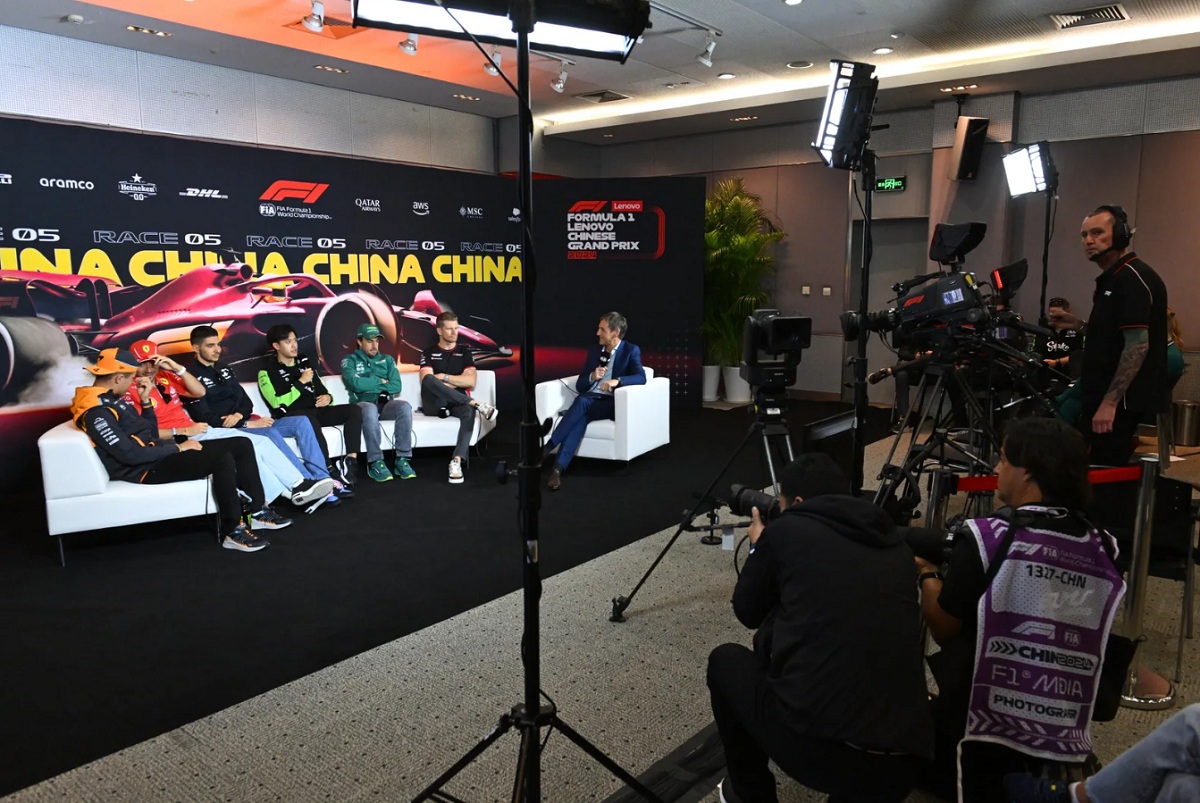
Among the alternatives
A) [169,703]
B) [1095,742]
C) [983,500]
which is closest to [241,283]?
[169,703]

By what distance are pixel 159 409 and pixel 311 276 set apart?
2093 millimetres

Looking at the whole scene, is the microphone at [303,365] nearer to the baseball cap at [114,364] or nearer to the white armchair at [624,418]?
the baseball cap at [114,364]

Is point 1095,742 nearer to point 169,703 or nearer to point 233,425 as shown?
point 169,703

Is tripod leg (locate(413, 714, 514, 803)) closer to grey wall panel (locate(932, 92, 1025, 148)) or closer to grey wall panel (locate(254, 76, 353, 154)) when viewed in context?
grey wall panel (locate(254, 76, 353, 154))

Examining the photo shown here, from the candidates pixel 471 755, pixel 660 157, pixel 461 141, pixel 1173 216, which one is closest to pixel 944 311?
pixel 471 755

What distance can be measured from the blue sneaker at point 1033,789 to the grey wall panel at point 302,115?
698cm

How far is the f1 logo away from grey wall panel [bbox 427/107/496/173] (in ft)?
5.13

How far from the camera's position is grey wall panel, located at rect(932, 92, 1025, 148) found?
6895 mm

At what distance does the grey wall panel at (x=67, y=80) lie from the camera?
5.39 metres

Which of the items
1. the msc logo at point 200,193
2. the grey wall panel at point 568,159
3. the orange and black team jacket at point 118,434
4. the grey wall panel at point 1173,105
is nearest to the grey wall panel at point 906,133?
the grey wall panel at point 1173,105

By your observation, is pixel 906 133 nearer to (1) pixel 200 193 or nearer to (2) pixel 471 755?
(1) pixel 200 193

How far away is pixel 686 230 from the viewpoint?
7.63m

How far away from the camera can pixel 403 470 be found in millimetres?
5402

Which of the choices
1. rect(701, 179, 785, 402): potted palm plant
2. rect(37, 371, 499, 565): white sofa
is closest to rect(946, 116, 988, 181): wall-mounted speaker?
rect(701, 179, 785, 402): potted palm plant
